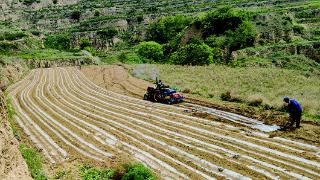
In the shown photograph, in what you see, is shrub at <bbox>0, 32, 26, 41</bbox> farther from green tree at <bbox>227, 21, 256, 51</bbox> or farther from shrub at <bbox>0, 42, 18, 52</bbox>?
green tree at <bbox>227, 21, 256, 51</bbox>

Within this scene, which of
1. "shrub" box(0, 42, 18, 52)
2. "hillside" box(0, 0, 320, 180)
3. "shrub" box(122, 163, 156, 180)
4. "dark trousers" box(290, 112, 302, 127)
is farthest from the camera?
"shrub" box(0, 42, 18, 52)

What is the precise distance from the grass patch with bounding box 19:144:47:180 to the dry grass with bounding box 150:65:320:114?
14996mm

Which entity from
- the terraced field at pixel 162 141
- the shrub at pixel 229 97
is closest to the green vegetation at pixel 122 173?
the terraced field at pixel 162 141

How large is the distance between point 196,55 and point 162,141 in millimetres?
43873

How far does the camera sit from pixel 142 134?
78.1 feet

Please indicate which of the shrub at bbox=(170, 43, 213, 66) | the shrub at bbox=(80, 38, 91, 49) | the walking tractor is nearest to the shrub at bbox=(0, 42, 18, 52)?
the shrub at bbox=(80, 38, 91, 49)

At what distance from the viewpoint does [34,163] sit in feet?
59.7

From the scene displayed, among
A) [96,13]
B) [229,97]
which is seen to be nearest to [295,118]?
[229,97]

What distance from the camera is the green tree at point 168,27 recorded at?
4016 inches

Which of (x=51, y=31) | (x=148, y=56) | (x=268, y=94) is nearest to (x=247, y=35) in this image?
(x=148, y=56)

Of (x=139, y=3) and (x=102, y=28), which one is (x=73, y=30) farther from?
(x=139, y=3)

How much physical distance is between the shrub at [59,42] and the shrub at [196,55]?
52.7 m

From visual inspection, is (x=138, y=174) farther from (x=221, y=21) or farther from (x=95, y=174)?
(x=221, y=21)

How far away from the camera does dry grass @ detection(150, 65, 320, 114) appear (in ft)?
93.8
